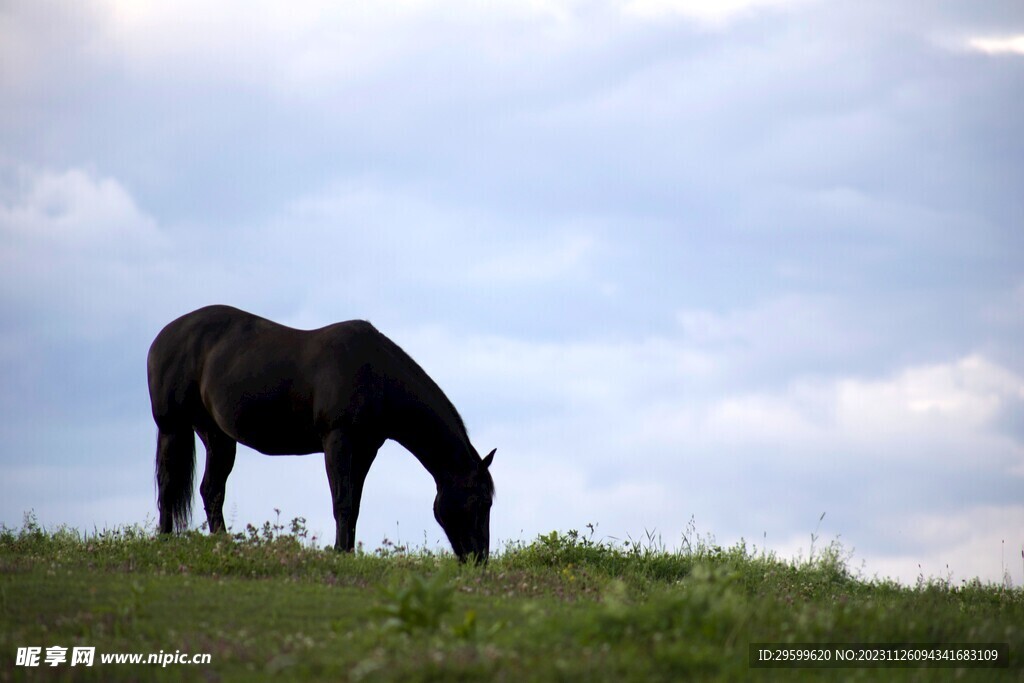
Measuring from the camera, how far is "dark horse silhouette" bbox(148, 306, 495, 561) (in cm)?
1395

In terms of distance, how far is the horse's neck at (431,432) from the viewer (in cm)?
1438

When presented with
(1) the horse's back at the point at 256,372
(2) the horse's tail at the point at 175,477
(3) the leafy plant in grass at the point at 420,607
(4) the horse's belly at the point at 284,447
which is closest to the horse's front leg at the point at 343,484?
(1) the horse's back at the point at 256,372

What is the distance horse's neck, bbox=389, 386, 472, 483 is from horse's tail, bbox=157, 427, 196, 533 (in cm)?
341

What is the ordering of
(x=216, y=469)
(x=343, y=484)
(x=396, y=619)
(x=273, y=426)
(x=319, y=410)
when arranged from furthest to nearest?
(x=216, y=469)
(x=273, y=426)
(x=319, y=410)
(x=343, y=484)
(x=396, y=619)

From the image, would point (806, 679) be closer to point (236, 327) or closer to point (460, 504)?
point (460, 504)

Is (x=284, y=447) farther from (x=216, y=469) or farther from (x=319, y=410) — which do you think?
(x=216, y=469)

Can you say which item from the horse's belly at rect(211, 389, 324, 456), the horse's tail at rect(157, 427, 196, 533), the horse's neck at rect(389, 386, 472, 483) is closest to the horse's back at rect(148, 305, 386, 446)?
the horse's belly at rect(211, 389, 324, 456)

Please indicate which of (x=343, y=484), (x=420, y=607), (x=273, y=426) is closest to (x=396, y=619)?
(x=420, y=607)

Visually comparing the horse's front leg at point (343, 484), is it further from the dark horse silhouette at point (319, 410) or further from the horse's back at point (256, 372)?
the horse's back at point (256, 372)

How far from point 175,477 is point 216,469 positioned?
2.02 feet

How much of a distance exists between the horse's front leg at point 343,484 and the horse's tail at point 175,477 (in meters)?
2.91

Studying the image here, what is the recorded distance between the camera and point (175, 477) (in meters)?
15.5

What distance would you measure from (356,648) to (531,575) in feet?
21.4

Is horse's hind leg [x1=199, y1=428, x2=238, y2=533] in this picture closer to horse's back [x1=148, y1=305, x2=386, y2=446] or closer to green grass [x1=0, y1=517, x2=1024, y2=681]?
horse's back [x1=148, y1=305, x2=386, y2=446]
